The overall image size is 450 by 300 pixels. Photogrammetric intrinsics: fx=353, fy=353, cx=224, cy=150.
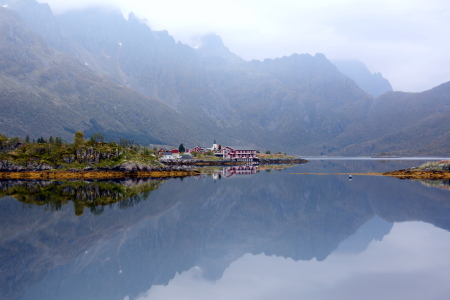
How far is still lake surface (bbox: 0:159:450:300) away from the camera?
15836 mm

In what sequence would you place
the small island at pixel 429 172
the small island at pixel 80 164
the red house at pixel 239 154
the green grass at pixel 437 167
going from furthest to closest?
the red house at pixel 239 154 → the small island at pixel 80 164 → the green grass at pixel 437 167 → the small island at pixel 429 172

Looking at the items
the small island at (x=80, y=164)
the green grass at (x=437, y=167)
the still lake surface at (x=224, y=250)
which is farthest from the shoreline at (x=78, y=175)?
Result: the green grass at (x=437, y=167)

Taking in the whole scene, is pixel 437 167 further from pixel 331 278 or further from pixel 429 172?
pixel 331 278

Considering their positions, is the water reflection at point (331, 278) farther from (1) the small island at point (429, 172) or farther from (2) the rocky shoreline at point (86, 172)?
(2) the rocky shoreline at point (86, 172)

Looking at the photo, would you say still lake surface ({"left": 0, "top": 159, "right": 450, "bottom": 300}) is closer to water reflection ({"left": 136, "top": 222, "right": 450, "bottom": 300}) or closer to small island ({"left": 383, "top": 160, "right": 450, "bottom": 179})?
water reflection ({"left": 136, "top": 222, "right": 450, "bottom": 300})

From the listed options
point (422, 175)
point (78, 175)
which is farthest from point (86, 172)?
point (422, 175)

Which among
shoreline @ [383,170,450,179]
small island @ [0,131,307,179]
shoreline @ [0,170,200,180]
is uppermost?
small island @ [0,131,307,179]

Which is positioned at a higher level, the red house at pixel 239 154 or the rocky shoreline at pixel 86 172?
the red house at pixel 239 154

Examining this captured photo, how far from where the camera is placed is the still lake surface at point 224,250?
52.0 ft

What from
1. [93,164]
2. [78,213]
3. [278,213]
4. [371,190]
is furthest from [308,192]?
[93,164]

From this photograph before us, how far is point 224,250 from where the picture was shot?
71.4 feet

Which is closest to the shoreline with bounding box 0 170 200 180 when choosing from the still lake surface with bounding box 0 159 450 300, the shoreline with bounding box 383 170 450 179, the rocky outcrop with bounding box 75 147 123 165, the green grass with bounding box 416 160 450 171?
the rocky outcrop with bounding box 75 147 123 165

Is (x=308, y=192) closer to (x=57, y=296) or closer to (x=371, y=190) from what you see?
(x=371, y=190)

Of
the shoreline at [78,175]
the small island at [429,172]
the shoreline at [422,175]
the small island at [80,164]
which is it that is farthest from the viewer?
the small island at [80,164]
